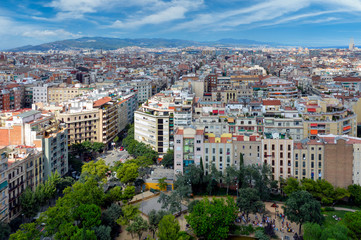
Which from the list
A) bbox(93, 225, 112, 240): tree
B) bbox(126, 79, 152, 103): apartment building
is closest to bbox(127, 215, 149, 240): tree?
bbox(93, 225, 112, 240): tree

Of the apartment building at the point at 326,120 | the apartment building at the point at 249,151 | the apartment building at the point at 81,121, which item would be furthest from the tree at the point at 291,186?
the apartment building at the point at 81,121

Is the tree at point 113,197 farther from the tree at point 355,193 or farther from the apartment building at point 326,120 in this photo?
the apartment building at point 326,120

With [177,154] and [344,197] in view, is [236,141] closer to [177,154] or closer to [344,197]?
Answer: [177,154]

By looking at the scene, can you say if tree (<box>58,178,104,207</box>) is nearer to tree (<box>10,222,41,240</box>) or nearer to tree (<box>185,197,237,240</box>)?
tree (<box>10,222,41,240</box>)

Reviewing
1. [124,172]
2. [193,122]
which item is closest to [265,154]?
[193,122]

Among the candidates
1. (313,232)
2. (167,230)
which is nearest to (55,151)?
(167,230)
